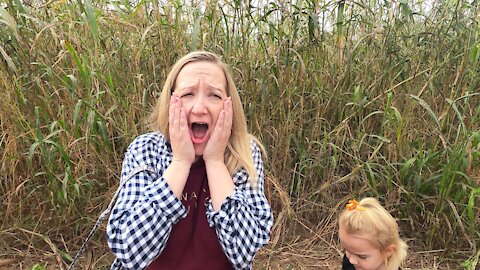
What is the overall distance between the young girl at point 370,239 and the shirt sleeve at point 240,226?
1.52ft

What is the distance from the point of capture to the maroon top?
4.33 ft

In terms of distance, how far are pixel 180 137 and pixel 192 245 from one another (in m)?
0.31

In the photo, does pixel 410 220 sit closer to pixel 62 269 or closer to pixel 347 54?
pixel 347 54

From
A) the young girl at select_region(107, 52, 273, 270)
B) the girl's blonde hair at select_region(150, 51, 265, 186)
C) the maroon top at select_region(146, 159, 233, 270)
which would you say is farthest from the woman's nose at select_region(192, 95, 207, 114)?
the maroon top at select_region(146, 159, 233, 270)

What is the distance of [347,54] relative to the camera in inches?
95.8

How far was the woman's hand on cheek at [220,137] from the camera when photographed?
1.33 m

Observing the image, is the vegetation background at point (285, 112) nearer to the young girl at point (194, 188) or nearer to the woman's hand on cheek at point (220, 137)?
the young girl at point (194, 188)

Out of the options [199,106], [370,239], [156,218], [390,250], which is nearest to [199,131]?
[199,106]

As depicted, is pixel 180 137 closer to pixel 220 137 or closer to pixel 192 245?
pixel 220 137

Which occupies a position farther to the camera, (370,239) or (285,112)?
(285,112)

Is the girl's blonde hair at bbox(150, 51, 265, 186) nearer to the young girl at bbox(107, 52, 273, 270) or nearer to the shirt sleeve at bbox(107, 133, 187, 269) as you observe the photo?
the young girl at bbox(107, 52, 273, 270)

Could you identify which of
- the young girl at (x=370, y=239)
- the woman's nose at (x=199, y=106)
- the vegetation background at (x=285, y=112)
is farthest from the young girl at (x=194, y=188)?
the vegetation background at (x=285, y=112)

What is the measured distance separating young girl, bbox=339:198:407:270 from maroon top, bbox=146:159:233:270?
0.56 m

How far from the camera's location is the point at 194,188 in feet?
4.50
